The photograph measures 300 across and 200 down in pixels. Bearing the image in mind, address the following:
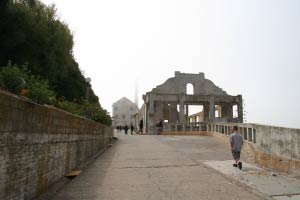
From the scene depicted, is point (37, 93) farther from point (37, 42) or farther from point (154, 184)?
point (37, 42)

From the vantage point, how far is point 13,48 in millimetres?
26203

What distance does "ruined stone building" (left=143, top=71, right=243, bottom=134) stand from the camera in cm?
4419

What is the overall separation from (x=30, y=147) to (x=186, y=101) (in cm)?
3921

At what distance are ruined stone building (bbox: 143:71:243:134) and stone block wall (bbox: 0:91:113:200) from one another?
32437mm

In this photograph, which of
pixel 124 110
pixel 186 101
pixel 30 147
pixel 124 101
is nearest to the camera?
pixel 30 147

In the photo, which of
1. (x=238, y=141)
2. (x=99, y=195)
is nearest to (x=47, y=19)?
(x=238, y=141)

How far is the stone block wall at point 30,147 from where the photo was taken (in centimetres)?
536

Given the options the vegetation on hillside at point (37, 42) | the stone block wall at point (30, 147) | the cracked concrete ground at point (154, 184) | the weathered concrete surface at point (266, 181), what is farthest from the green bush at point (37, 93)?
the vegetation on hillside at point (37, 42)

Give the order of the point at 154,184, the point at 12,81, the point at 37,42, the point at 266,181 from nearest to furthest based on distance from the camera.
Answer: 1. the point at 12,81
2. the point at 154,184
3. the point at 266,181
4. the point at 37,42

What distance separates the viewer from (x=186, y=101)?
4509cm

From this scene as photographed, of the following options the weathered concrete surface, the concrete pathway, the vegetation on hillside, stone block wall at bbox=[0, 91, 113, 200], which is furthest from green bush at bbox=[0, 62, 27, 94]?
the vegetation on hillside

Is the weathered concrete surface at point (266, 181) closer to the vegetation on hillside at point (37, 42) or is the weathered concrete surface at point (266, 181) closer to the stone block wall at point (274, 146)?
the stone block wall at point (274, 146)

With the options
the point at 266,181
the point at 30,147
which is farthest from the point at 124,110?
the point at 30,147

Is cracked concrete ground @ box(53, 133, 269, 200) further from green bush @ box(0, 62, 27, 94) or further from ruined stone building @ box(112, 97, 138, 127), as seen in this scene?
ruined stone building @ box(112, 97, 138, 127)
